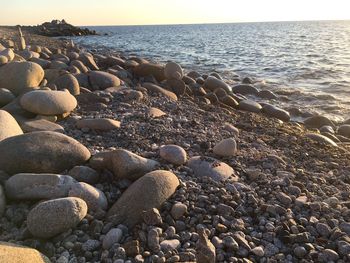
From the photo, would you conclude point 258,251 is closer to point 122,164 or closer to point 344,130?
point 122,164

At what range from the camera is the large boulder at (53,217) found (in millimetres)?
2809

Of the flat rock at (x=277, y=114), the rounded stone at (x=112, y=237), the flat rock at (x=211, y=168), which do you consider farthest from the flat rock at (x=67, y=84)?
the rounded stone at (x=112, y=237)

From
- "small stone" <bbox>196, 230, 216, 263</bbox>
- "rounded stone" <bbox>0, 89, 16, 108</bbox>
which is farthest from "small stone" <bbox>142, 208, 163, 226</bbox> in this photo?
"rounded stone" <bbox>0, 89, 16, 108</bbox>

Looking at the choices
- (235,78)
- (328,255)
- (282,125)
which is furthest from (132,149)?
(235,78)

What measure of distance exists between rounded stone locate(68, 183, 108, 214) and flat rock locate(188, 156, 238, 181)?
1155 millimetres

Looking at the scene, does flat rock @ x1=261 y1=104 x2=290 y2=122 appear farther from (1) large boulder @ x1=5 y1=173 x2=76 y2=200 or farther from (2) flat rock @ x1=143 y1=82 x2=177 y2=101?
(1) large boulder @ x1=5 y1=173 x2=76 y2=200

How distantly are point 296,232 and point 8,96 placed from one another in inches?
186

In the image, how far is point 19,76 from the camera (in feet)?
20.8

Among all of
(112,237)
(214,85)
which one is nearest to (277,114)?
(214,85)

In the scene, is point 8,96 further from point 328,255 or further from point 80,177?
point 328,255

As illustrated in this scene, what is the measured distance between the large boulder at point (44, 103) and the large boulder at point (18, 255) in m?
2.97

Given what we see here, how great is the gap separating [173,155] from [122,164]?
721 millimetres

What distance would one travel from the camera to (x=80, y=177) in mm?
3561

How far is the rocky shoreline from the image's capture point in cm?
284
